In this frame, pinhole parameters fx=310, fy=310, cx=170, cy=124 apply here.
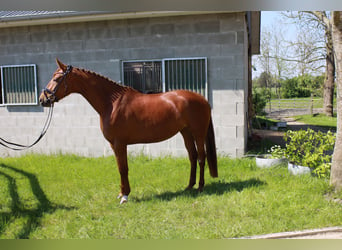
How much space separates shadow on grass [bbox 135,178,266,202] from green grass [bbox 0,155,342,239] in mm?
14

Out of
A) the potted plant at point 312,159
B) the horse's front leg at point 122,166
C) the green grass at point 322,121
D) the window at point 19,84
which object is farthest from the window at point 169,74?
the green grass at point 322,121

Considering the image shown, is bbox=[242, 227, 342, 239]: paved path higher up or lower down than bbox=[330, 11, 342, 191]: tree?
lower down

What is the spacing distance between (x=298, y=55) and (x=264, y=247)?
1311 cm

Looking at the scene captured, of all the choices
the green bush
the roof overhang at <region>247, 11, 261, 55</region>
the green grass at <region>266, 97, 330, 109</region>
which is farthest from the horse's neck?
the green grass at <region>266, 97, 330, 109</region>

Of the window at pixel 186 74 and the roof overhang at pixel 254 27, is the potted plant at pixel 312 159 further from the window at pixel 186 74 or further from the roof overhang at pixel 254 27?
the roof overhang at pixel 254 27

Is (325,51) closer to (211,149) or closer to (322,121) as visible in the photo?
(322,121)

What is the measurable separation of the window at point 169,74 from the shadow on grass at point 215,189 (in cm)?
201

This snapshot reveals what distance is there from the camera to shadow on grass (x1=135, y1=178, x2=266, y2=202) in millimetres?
4184

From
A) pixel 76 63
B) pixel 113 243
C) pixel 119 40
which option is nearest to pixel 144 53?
pixel 119 40

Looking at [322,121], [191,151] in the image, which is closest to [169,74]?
[191,151]

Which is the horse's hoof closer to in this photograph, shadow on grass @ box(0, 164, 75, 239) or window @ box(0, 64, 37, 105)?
shadow on grass @ box(0, 164, 75, 239)

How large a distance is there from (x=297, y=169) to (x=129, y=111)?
281cm

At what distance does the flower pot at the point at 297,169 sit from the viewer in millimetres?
4789

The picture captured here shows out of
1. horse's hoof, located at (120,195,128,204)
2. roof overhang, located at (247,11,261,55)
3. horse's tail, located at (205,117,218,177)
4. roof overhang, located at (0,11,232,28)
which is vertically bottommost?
horse's hoof, located at (120,195,128,204)
